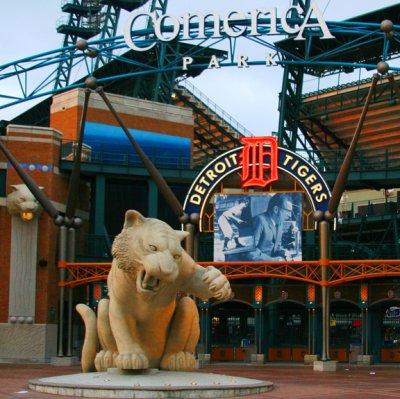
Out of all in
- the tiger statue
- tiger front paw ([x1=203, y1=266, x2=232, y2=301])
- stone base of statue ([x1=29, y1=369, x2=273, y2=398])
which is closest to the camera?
the tiger statue

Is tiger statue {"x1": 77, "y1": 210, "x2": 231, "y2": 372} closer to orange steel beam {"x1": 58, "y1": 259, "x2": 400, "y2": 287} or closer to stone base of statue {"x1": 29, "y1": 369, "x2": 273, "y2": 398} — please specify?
stone base of statue {"x1": 29, "y1": 369, "x2": 273, "y2": 398}

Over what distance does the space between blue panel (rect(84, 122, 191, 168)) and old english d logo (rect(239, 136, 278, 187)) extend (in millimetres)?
12165

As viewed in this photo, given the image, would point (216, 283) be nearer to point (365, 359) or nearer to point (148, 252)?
point (148, 252)

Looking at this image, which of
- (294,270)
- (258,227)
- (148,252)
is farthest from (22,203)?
(148,252)

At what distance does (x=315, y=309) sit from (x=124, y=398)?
2516 cm

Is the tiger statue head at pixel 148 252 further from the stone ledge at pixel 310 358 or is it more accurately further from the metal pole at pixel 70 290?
the stone ledge at pixel 310 358

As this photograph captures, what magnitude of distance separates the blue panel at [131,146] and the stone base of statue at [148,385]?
32.0 m

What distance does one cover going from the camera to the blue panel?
178 feet

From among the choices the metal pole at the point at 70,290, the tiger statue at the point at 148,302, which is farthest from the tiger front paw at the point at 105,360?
the metal pole at the point at 70,290

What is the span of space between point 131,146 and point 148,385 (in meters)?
37.2

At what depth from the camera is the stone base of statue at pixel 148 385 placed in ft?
61.2

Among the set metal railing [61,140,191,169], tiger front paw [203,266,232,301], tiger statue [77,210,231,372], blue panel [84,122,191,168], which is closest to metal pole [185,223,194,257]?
metal railing [61,140,191,169]

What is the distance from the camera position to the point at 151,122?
5725cm

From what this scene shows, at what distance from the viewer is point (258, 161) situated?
40938mm
